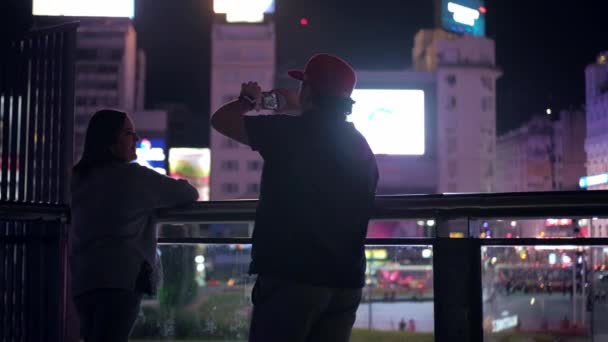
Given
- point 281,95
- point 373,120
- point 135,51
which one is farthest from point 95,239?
point 135,51

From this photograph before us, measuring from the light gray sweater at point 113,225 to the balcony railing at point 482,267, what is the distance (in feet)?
1.93

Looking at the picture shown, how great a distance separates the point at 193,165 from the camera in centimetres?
5381

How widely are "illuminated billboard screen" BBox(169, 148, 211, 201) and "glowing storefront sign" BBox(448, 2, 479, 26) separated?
2052 cm

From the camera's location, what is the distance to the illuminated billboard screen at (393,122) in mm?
43125

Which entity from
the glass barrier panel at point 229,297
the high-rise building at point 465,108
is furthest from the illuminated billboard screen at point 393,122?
the glass barrier panel at point 229,297

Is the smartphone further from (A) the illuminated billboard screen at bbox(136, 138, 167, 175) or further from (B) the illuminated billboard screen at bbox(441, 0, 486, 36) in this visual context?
(B) the illuminated billboard screen at bbox(441, 0, 486, 36)

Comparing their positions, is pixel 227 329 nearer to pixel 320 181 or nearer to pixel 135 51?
pixel 320 181

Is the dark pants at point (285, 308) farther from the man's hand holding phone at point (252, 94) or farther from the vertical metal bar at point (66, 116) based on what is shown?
the vertical metal bar at point (66, 116)

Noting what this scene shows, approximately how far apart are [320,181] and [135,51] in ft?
208

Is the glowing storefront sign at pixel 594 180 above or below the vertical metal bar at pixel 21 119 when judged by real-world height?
above

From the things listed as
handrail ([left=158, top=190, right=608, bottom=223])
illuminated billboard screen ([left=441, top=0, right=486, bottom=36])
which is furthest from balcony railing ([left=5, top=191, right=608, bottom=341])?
illuminated billboard screen ([left=441, top=0, right=486, bottom=36])

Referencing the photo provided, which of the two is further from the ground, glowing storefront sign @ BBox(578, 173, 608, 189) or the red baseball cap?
glowing storefront sign @ BBox(578, 173, 608, 189)

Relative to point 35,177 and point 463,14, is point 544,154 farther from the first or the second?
point 35,177

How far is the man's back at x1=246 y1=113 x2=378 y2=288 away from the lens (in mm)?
1743
